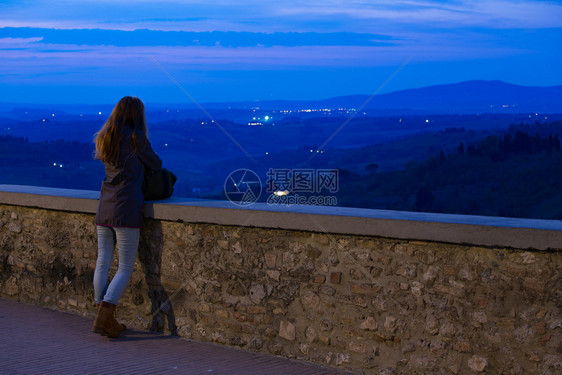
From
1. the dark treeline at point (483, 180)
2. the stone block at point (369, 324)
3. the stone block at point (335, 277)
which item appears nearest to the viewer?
the stone block at point (369, 324)

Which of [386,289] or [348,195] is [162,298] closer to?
[386,289]

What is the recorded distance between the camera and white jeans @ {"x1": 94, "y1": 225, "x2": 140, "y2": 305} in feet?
16.6

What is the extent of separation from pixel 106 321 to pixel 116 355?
18.5 inches

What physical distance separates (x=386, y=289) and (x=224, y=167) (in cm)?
3510

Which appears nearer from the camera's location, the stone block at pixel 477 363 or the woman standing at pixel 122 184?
the stone block at pixel 477 363

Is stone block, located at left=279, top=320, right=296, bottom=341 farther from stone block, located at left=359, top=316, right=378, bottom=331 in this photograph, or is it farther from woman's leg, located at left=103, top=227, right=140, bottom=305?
woman's leg, located at left=103, top=227, right=140, bottom=305

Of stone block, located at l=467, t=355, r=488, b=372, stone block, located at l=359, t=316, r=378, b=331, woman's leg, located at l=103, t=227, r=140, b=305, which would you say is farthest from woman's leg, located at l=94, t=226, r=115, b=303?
stone block, located at l=467, t=355, r=488, b=372

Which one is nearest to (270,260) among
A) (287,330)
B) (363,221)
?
(287,330)

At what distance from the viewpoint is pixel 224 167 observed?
39.1m

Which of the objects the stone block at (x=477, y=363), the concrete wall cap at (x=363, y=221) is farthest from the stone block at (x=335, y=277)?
the stone block at (x=477, y=363)

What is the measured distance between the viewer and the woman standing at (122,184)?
16.4 feet

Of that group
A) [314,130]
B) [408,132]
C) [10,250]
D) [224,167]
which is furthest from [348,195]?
[10,250]

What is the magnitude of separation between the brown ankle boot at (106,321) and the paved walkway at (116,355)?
6 centimetres

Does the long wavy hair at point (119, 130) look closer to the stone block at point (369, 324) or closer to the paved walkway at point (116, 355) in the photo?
the paved walkway at point (116, 355)
